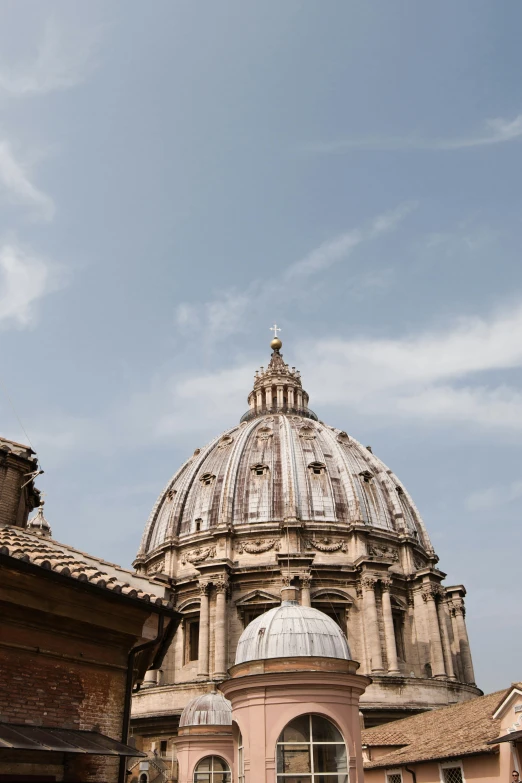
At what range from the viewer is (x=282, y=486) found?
5622 centimetres

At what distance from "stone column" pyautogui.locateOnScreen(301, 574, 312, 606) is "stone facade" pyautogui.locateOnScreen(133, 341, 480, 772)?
0.08m

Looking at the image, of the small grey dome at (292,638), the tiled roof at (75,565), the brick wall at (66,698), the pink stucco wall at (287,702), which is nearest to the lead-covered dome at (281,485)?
the small grey dome at (292,638)

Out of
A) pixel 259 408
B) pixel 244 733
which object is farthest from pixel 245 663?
pixel 259 408

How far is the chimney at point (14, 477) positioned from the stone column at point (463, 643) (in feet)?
153

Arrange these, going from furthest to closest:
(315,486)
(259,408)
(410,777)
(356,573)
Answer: (259,408), (315,486), (356,573), (410,777)

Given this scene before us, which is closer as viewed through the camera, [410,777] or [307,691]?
[307,691]

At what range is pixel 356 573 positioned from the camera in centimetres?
5016

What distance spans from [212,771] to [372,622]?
1969cm

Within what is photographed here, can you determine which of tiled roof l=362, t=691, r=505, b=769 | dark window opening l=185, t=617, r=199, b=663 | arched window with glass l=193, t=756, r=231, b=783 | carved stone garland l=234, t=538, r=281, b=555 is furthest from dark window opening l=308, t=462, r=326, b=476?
arched window with glass l=193, t=756, r=231, b=783

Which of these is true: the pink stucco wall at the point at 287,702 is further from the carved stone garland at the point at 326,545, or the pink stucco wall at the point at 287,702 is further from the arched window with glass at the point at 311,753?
the carved stone garland at the point at 326,545

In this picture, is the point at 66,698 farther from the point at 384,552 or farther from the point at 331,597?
the point at 384,552

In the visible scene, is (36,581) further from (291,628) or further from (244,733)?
(291,628)

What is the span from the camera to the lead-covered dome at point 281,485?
55125 millimetres

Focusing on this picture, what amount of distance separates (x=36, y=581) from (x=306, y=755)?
1242cm
